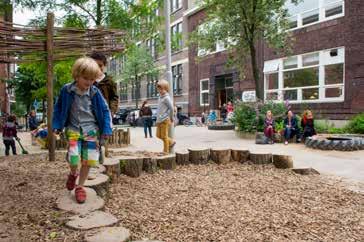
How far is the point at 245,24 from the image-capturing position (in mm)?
17688

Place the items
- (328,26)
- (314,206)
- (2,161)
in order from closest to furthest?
1. (314,206)
2. (2,161)
3. (328,26)

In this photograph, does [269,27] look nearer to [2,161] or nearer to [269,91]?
[269,91]

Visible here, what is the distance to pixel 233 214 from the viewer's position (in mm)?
4641

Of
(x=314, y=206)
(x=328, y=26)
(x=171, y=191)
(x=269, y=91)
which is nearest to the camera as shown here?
(x=314, y=206)

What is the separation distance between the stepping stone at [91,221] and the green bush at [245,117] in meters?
13.1

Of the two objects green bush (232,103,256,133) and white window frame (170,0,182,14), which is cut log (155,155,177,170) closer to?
green bush (232,103,256,133)

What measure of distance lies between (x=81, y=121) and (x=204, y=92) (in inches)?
1199

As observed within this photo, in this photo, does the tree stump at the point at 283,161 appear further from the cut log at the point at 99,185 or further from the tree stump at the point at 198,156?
the cut log at the point at 99,185

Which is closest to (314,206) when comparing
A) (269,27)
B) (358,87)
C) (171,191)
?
(171,191)

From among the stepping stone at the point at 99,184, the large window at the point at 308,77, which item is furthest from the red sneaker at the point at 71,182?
the large window at the point at 308,77

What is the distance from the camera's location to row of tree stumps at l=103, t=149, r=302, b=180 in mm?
6574

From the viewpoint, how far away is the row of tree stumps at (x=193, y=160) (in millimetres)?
6574

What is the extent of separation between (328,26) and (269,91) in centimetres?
549

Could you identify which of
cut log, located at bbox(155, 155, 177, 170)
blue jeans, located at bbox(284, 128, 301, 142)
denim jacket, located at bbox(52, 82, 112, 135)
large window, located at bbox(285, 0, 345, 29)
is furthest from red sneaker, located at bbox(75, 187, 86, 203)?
large window, located at bbox(285, 0, 345, 29)
